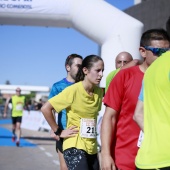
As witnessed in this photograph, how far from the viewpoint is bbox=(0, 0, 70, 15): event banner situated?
12336 millimetres

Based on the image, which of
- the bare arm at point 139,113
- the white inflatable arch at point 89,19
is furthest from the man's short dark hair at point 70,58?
the white inflatable arch at point 89,19

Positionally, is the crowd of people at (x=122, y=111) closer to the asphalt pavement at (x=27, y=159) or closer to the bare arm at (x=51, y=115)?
the bare arm at (x=51, y=115)

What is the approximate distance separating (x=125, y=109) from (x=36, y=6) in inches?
373

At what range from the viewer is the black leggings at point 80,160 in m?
4.52

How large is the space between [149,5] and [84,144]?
688 inches

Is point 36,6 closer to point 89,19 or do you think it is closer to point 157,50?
point 89,19

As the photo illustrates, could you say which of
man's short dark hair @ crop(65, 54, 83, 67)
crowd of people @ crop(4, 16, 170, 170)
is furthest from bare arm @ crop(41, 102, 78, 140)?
man's short dark hair @ crop(65, 54, 83, 67)

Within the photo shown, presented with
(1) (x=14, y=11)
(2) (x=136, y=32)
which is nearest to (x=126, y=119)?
(2) (x=136, y=32)

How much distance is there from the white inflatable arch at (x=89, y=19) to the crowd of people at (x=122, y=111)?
5.97 metres

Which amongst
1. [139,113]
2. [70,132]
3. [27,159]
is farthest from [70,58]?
[27,159]

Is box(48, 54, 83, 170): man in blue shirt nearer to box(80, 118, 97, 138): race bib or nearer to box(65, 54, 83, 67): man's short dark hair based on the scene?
box(65, 54, 83, 67): man's short dark hair

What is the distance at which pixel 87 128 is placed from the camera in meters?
4.64

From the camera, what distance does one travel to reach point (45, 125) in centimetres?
2278

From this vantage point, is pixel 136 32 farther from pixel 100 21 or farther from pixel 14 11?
pixel 14 11
